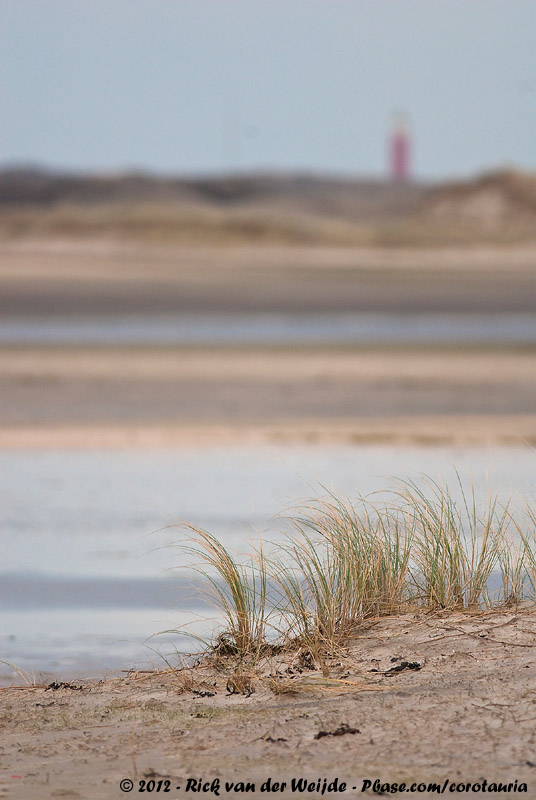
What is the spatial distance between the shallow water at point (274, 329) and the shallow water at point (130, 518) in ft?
39.0

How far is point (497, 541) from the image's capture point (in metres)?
5.03

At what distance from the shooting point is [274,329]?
25734 millimetres

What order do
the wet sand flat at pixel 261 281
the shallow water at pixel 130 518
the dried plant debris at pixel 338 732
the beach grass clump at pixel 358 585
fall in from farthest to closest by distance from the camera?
the wet sand flat at pixel 261 281 → the shallow water at pixel 130 518 → the beach grass clump at pixel 358 585 → the dried plant debris at pixel 338 732

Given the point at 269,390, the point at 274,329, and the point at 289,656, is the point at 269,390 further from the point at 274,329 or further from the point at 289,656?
the point at 289,656

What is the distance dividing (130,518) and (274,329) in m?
17.7

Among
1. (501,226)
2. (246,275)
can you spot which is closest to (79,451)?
(246,275)

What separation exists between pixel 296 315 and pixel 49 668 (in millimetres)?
24596

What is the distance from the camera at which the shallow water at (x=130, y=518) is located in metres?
5.51

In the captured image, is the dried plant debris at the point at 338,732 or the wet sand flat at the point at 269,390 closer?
the dried plant debris at the point at 338,732

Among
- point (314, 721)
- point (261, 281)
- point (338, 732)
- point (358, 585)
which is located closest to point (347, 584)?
point (358, 585)

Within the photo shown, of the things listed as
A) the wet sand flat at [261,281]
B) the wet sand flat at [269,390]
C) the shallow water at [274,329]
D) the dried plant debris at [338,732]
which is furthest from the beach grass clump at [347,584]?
the wet sand flat at [261,281]

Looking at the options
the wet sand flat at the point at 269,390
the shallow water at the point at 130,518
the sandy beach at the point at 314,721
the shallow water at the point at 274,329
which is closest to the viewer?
the sandy beach at the point at 314,721

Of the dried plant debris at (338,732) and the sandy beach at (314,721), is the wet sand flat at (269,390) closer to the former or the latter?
the sandy beach at (314,721)

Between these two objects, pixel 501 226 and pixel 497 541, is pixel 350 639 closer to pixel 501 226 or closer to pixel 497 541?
pixel 497 541
